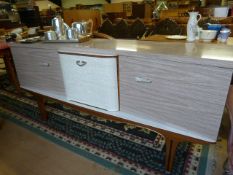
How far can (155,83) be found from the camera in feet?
2.77

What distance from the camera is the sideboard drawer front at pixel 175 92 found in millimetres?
724

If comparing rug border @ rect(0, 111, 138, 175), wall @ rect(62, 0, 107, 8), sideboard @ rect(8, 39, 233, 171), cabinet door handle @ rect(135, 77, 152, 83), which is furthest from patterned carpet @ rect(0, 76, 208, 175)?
wall @ rect(62, 0, 107, 8)

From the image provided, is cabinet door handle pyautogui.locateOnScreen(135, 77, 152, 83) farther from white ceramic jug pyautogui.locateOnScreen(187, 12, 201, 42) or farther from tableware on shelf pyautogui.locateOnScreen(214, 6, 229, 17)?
tableware on shelf pyautogui.locateOnScreen(214, 6, 229, 17)

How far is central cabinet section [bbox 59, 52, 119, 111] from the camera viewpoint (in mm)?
927

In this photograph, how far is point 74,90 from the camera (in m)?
1.12

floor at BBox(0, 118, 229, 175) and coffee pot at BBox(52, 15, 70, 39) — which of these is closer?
floor at BBox(0, 118, 229, 175)

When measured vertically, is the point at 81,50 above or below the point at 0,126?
above

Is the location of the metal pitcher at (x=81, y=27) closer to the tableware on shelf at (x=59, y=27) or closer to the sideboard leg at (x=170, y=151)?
the tableware on shelf at (x=59, y=27)

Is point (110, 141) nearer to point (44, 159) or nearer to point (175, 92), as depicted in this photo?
point (44, 159)

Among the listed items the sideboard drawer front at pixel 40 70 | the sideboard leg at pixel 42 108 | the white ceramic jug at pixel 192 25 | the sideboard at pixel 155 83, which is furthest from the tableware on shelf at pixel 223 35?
the sideboard leg at pixel 42 108

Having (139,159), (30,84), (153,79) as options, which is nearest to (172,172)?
(139,159)

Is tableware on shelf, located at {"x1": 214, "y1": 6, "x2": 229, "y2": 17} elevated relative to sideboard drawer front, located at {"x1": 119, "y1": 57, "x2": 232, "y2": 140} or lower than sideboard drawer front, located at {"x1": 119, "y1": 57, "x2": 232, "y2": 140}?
elevated

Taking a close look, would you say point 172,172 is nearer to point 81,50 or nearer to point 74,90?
point 74,90

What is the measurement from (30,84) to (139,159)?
97cm
